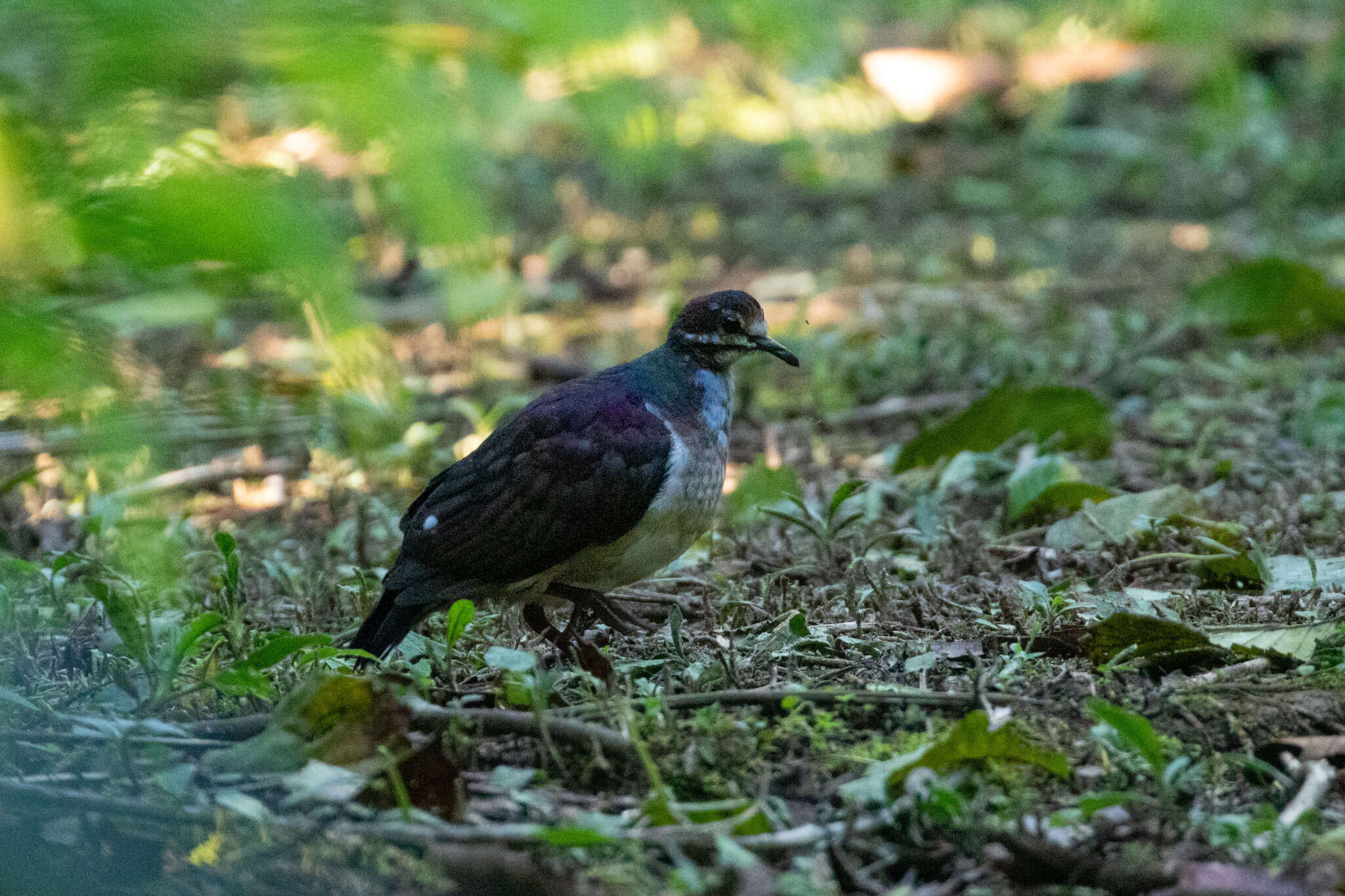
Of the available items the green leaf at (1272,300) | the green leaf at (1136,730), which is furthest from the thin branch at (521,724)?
the green leaf at (1272,300)

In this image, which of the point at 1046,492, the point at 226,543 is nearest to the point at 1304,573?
the point at 1046,492

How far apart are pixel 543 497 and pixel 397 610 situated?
49cm

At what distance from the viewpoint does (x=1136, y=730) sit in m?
2.65

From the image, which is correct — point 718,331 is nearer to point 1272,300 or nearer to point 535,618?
point 535,618

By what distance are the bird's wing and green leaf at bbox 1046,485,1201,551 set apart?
136 cm

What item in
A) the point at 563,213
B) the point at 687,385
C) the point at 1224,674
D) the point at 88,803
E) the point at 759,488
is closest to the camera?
the point at 88,803

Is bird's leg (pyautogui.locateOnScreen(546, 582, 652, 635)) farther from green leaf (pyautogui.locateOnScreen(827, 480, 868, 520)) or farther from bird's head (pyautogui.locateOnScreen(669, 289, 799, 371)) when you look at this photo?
bird's head (pyautogui.locateOnScreen(669, 289, 799, 371))

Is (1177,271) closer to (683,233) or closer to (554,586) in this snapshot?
(683,233)

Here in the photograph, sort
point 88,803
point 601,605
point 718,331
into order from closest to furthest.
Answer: point 88,803
point 601,605
point 718,331

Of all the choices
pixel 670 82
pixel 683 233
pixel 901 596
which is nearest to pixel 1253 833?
pixel 901 596

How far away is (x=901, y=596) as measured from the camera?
3.89m

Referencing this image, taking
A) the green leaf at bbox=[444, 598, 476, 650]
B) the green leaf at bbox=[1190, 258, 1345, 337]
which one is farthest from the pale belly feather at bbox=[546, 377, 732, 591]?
the green leaf at bbox=[1190, 258, 1345, 337]

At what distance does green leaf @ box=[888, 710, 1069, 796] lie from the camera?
8.83 ft

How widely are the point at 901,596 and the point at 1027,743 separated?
1.07 meters
